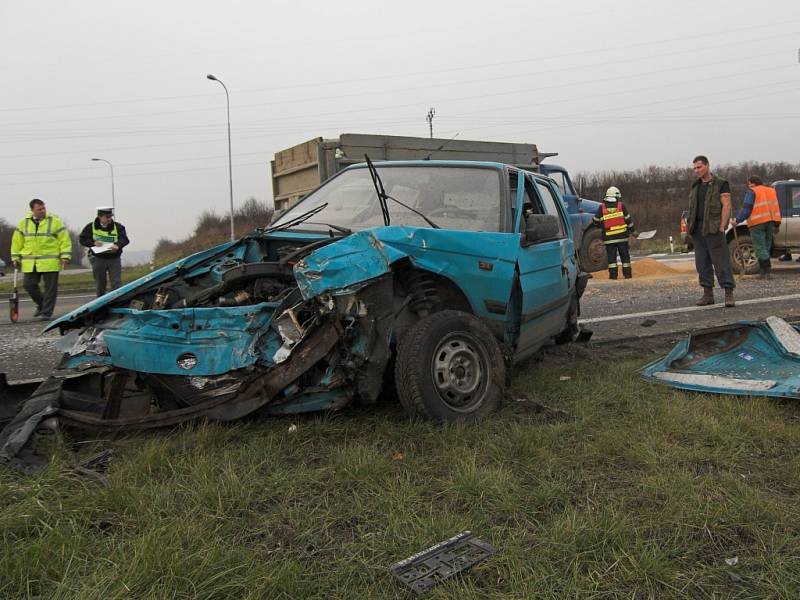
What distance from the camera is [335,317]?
2.87 metres

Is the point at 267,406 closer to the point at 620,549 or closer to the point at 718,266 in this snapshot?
the point at 620,549

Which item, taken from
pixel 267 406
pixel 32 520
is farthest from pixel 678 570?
pixel 32 520

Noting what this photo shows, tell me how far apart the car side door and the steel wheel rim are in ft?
2.00

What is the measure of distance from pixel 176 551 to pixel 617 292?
339 inches

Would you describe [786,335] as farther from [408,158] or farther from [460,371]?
[408,158]

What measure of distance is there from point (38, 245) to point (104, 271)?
3.35 ft

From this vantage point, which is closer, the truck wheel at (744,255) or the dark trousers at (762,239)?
the dark trousers at (762,239)

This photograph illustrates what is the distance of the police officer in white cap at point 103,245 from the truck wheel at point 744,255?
1058cm

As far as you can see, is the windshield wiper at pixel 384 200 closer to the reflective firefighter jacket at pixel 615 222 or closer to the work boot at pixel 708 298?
the work boot at pixel 708 298

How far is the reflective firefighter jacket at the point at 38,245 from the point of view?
26.9ft

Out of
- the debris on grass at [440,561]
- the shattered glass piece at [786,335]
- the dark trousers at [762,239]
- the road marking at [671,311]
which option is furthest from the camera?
the dark trousers at [762,239]

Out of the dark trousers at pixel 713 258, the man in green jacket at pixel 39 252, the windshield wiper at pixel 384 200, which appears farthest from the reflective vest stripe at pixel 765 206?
the man in green jacket at pixel 39 252

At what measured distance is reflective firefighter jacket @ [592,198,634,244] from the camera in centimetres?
1098

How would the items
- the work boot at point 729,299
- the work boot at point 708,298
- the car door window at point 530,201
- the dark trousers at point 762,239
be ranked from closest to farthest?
the car door window at point 530,201 < the work boot at point 729,299 < the work boot at point 708,298 < the dark trousers at point 762,239
